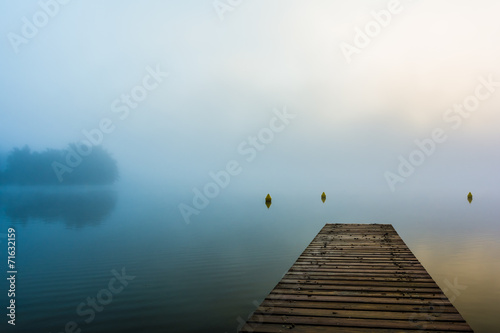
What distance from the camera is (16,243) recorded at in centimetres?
2136

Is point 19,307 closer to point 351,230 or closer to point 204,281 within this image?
point 204,281

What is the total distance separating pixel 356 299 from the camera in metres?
6.45

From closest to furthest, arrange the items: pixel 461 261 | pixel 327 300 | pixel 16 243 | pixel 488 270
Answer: pixel 327 300 → pixel 488 270 → pixel 461 261 → pixel 16 243

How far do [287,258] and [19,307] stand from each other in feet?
35.4

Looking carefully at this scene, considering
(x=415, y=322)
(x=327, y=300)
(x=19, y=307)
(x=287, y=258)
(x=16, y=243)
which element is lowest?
(x=415, y=322)

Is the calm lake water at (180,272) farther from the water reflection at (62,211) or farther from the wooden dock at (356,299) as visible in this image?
the water reflection at (62,211)

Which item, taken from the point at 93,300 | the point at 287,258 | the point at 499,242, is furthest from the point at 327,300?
the point at 499,242
